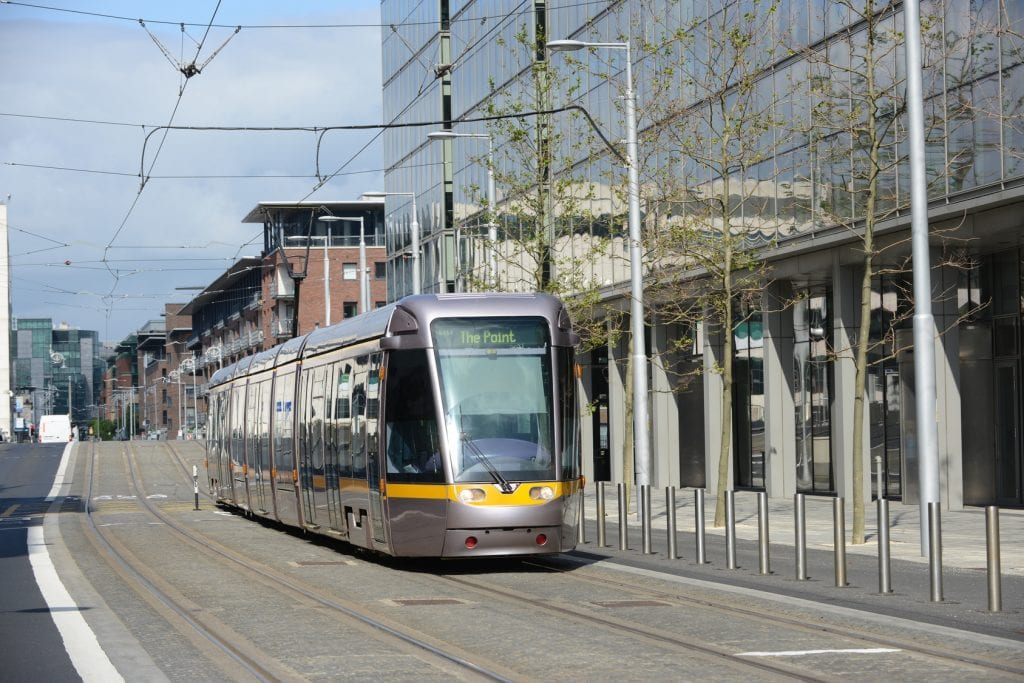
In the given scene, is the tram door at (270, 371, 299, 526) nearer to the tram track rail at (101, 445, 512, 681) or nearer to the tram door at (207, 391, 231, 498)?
the tram track rail at (101, 445, 512, 681)

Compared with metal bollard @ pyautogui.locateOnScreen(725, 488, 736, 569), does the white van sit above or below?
above

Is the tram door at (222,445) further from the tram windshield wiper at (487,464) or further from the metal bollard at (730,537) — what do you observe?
the metal bollard at (730,537)

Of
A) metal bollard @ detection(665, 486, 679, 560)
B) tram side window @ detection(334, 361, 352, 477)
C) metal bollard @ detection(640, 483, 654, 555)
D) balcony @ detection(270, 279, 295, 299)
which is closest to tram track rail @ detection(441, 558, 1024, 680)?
metal bollard @ detection(665, 486, 679, 560)

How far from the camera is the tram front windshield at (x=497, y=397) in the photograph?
54.1 ft

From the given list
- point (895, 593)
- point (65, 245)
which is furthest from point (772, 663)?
point (65, 245)

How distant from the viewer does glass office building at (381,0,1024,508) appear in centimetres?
2441

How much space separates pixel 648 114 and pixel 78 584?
1540 centimetres

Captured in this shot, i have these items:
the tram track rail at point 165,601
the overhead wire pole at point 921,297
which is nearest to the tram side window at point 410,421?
the tram track rail at point 165,601

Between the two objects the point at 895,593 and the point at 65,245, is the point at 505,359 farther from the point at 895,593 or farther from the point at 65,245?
the point at 65,245

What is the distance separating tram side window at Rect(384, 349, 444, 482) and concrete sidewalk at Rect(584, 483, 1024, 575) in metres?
3.52

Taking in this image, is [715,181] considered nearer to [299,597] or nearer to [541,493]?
[541,493]

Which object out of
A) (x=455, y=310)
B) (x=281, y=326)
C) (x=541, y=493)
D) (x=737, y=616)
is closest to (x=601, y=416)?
(x=455, y=310)

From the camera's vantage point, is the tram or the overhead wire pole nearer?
the tram

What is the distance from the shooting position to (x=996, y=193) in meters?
24.6
